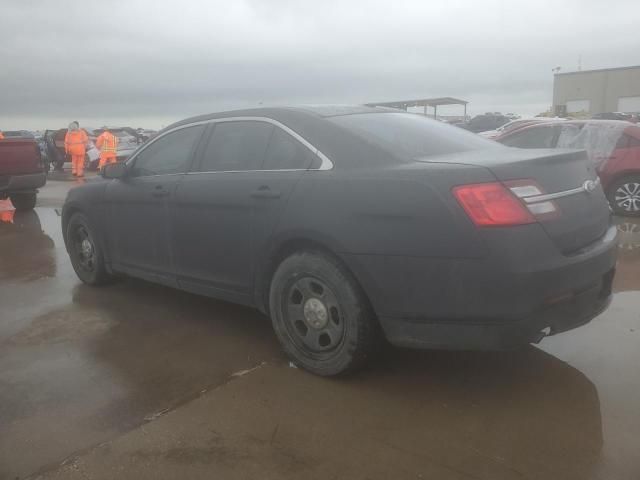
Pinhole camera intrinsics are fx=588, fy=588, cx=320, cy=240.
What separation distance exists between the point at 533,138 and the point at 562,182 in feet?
21.3

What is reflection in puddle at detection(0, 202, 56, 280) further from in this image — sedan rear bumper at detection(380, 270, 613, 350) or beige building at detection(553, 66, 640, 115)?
beige building at detection(553, 66, 640, 115)

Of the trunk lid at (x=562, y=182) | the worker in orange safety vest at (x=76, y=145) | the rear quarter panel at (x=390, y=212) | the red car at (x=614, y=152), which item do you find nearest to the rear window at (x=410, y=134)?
the trunk lid at (x=562, y=182)

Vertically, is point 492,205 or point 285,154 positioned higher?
point 285,154

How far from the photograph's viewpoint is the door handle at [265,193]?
3397mm

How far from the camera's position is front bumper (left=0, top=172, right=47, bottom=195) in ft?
32.6

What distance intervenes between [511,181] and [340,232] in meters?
0.87

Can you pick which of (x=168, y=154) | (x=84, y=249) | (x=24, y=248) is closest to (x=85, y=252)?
(x=84, y=249)

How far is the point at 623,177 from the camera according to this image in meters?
8.20

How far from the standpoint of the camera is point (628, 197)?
8.20 m

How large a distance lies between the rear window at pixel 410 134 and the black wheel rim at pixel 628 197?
5.27m

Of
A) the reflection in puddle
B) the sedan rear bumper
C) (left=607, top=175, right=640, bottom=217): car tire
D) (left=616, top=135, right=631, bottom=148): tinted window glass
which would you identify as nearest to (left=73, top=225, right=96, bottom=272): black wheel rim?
the reflection in puddle

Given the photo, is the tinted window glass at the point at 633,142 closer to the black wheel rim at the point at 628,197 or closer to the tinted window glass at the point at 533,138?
the black wheel rim at the point at 628,197

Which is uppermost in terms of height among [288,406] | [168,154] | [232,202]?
[168,154]

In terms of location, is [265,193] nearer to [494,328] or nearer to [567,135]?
[494,328]
